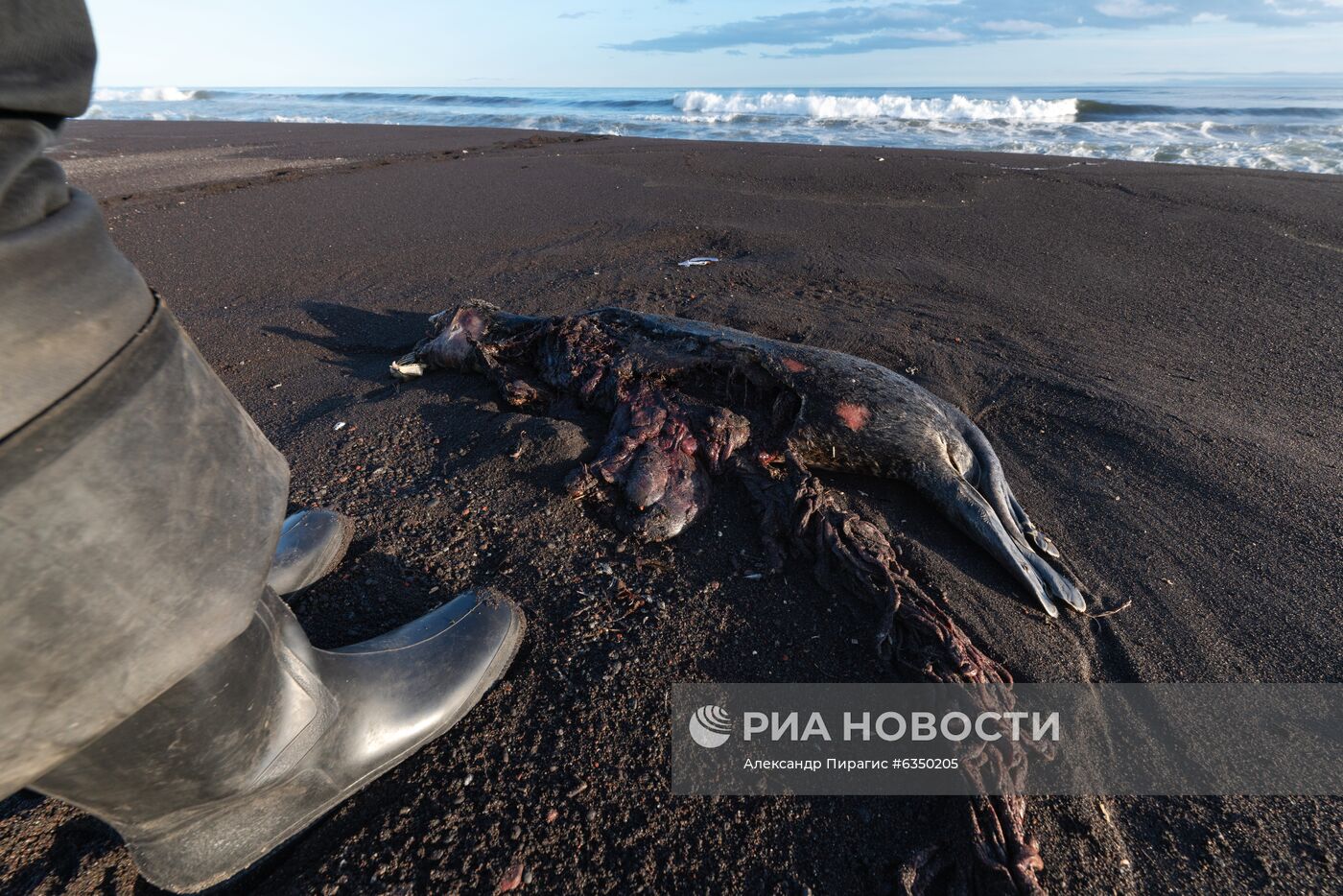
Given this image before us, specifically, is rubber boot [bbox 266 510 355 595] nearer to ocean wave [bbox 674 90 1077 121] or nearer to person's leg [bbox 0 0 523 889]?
person's leg [bbox 0 0 523 889]

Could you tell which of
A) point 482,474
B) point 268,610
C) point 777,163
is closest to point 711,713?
point 268,610

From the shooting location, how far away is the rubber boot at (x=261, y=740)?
3.92 ft

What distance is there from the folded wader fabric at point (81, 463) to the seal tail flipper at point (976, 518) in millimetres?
2570

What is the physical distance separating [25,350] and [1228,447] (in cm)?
431

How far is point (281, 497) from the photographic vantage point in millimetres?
1293

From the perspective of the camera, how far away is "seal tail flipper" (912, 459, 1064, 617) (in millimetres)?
2557

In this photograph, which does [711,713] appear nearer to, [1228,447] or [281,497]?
[281,497]

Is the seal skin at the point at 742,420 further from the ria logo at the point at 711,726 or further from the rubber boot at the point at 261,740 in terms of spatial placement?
the rubber boot at the point at 261,740

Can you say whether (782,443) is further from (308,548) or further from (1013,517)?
(308,548)

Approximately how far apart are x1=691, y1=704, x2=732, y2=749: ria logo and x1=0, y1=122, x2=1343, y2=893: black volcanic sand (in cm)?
13

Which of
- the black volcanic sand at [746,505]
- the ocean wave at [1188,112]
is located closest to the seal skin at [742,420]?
the black volcanic sand at [746,505]

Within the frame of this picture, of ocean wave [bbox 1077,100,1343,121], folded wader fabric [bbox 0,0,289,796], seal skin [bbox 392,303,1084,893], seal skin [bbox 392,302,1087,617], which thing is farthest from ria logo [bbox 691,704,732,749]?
ocean wave [bbox 1077,100,1343,121]

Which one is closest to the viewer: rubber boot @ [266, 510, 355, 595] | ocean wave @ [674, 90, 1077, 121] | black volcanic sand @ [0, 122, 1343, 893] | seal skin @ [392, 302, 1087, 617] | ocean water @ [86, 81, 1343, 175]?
black volcanic sand @ [0, 122, 1343, 893]

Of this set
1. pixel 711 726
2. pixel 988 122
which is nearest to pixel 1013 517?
pixel 711 726
